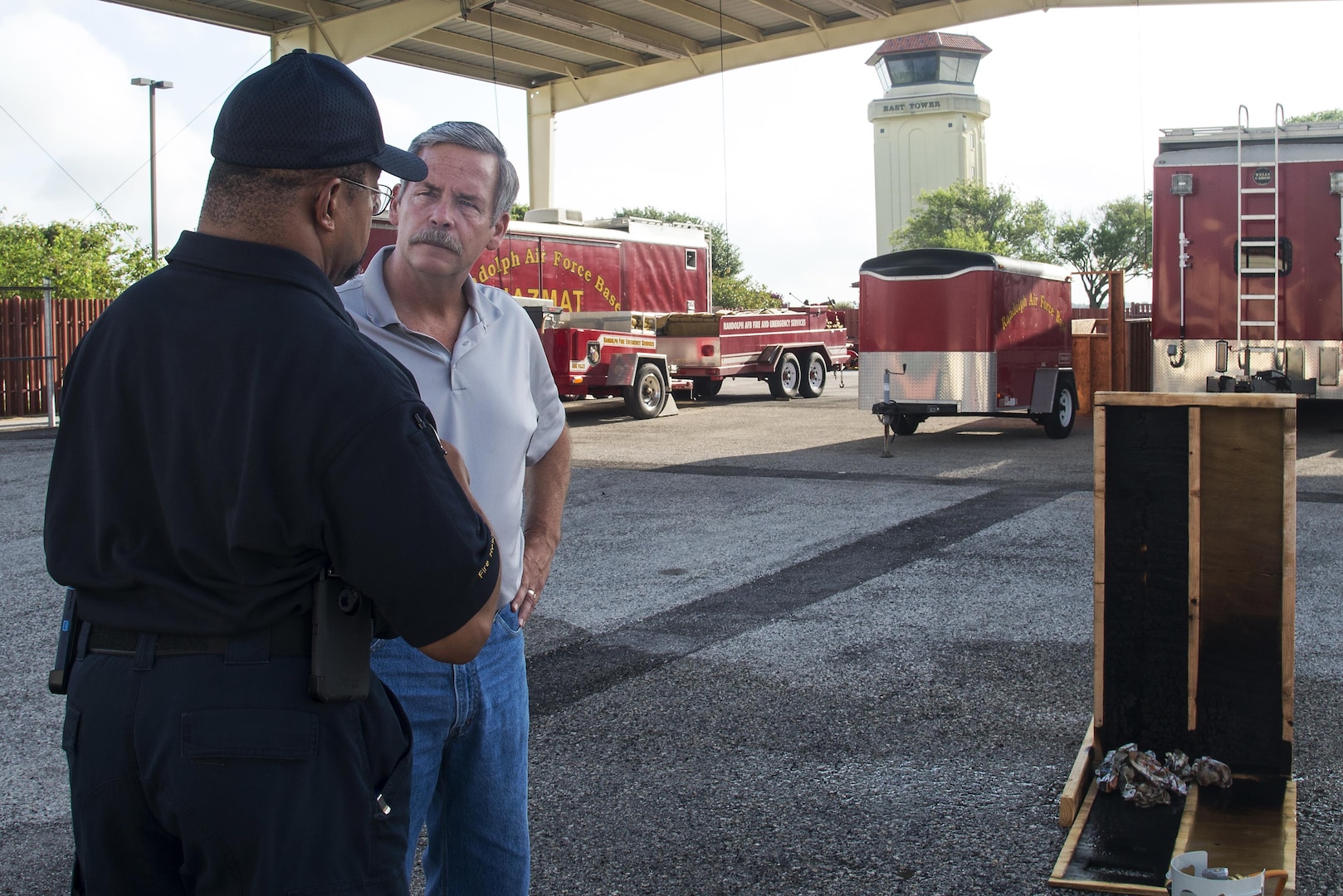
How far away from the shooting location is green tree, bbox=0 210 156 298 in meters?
27.0

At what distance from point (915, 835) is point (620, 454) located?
11.3 m

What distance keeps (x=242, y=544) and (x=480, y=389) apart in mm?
957

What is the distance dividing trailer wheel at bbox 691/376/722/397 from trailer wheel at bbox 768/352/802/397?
3.57ft

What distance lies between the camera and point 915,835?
3.86 meters

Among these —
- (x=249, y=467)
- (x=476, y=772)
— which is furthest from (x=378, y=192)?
(x=476, y=772)

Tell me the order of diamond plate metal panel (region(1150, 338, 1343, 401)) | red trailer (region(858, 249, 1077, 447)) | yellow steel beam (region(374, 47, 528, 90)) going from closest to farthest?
diamond plate metal panel (region(1150, 338, 1343, 401)) → red trailer (region(858, 249, 1077, 447)) → yellow steel beam (region(374, 47, 528, 90))

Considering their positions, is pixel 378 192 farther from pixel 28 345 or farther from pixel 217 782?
pixel 28 345

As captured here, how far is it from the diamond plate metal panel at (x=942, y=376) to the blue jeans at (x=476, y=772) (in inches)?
500

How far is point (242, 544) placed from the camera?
1653 mm

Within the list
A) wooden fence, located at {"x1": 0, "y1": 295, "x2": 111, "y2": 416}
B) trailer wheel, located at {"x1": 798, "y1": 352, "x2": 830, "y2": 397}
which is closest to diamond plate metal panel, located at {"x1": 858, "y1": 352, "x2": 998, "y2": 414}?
trailer wheel, located at {"x1": 798, "y1": 352, "x2": 830, "y2": 397}

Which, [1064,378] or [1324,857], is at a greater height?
[1064,378]

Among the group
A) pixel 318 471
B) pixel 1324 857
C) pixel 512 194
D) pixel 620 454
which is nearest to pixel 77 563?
pixel 318 471

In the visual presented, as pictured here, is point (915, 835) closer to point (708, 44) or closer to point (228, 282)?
point (228, 282)

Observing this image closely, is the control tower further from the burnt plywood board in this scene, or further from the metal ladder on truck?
the burnt plywood board
